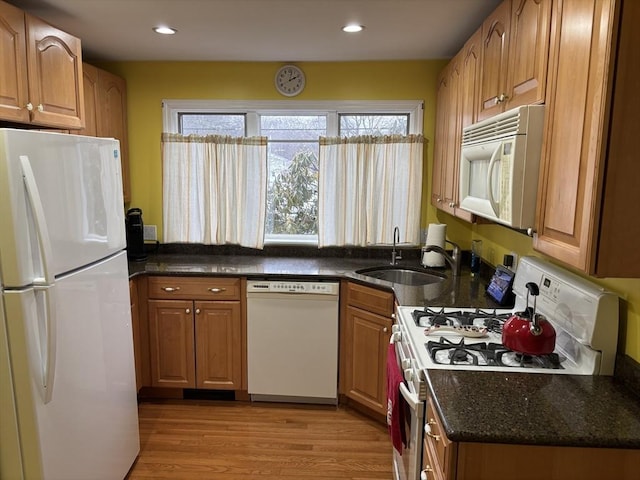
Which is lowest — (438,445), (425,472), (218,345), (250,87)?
(218,345)

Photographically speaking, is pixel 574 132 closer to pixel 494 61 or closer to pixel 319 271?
pixel 494 61

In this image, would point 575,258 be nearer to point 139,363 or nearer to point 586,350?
point 586,350

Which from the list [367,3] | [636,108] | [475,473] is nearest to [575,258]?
[636,108]

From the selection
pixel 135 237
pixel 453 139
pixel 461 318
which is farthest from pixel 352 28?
pixel 135 237

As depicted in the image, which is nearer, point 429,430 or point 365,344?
point 429,430

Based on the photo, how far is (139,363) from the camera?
3.03 meters

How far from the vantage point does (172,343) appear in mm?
3061

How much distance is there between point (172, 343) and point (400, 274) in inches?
64.0

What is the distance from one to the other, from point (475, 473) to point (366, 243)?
88.6 inches

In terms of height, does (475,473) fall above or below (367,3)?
below

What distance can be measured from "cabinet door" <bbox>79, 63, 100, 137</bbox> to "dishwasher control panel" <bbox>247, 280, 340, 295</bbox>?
1.41 meters

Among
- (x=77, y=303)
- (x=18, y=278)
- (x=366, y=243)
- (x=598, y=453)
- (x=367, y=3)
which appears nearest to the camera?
(x=598, y=453)

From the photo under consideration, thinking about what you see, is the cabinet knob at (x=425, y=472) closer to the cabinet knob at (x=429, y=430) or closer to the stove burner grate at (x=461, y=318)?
the cabinet knob at (x=429, y=430)

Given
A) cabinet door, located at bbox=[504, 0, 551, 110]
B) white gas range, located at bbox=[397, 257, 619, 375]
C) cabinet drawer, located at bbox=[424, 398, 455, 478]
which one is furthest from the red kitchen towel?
cabinet door, located at bbox=[504, 0, 551, 110]
